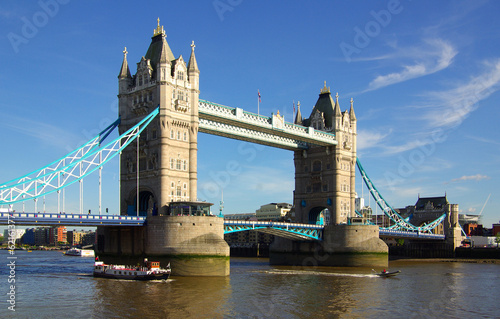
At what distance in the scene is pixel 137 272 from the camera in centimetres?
5847

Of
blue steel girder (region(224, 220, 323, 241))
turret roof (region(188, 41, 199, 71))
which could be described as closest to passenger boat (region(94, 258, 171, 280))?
blue steel girder (region(224, 220, 323, 241))

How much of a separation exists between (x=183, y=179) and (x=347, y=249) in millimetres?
32374

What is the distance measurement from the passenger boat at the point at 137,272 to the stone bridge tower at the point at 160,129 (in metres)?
10.1

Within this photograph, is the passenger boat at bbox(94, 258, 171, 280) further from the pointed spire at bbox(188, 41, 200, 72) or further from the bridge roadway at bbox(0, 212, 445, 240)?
the pointed spire at bbox(188, 41, 200, 72)

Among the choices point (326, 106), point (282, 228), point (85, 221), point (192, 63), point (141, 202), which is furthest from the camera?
point (326, 106)

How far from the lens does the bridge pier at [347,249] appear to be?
89625 millimetres

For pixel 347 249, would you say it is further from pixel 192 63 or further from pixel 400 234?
pixel 192 63

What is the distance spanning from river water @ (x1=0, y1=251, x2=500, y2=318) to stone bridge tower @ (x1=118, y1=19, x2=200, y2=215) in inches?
523

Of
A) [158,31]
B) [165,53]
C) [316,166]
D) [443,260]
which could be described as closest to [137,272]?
[165,53]

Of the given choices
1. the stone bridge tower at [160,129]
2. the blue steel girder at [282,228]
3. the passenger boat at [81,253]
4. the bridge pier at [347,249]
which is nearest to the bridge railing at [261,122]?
the stone bridge tower at [160,129]

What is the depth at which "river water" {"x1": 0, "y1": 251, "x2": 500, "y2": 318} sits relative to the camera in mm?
40250

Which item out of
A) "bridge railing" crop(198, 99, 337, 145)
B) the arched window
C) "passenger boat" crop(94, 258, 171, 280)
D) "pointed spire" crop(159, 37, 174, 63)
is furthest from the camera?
the arched window

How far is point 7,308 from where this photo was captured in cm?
4062

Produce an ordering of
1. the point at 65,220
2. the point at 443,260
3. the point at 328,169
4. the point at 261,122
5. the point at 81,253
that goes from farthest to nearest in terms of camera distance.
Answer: the point at 81,253
the point at 443,260
the point at 328,169
the point at 261,122
the point at 65,220
